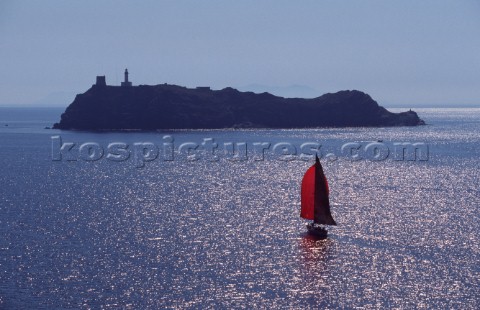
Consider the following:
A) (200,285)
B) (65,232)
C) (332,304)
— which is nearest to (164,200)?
(65,232)

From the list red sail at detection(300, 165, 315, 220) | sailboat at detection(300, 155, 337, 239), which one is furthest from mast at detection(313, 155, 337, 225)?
red sail at detection(300, 165, 315, 220)

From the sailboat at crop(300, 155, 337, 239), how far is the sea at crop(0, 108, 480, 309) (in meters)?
1.19

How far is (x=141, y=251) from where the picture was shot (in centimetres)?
5659

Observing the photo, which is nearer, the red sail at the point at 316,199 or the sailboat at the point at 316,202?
the sailboat at the point at 316,202

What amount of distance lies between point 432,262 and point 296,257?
9.80 meters

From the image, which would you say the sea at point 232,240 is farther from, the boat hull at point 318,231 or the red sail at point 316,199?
the red sail at point 316,199

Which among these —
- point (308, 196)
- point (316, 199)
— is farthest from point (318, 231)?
point (308, 196)

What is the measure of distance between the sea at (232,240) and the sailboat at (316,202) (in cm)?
119

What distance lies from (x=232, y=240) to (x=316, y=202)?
9.20 metres

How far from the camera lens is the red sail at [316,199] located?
64.9 meters

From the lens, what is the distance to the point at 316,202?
6556 cm

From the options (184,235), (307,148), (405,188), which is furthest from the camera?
(307,148)

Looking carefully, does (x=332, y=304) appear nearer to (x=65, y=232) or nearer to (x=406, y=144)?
(x=65, y=232)

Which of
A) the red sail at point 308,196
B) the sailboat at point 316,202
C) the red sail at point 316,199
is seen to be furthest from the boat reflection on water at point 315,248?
the red sail at point 308,196
